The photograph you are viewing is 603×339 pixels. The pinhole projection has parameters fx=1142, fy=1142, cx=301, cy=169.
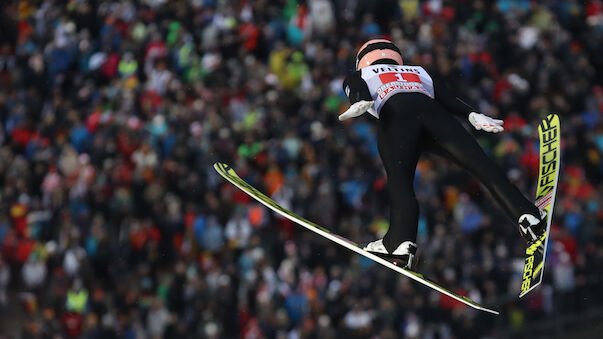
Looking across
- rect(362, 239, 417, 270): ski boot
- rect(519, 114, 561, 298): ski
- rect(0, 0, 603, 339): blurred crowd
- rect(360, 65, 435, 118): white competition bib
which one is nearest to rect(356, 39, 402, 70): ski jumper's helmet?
rect(360, 65, 435, 118): white competition bib

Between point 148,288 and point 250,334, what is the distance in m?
1.74

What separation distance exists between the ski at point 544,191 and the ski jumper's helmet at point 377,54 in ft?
4.50

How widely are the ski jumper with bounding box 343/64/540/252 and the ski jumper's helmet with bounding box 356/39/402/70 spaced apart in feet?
0.55

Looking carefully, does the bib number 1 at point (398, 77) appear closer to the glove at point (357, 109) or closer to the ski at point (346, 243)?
the glove at point (357, 109)

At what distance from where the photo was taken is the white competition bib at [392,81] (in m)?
9.11

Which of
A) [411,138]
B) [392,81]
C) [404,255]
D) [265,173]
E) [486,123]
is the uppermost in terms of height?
[265,173]

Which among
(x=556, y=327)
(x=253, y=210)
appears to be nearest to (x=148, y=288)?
(x=253, y=210)

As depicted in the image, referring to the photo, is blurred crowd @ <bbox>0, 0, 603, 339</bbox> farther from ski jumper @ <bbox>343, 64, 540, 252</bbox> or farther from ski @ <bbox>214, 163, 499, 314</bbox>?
ski jumper @ <bbox>343, 64, 540, 252</bbox>

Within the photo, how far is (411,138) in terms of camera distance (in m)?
8.95

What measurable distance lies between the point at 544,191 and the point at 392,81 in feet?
4.99

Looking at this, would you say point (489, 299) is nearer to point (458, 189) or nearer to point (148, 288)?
point (458, 189)

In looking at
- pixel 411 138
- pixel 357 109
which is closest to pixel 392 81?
pixel 411 138

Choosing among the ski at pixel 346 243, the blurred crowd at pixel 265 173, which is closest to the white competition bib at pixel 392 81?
the ski at pixel 346 243

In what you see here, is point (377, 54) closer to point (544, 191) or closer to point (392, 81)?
point (392, 81)
